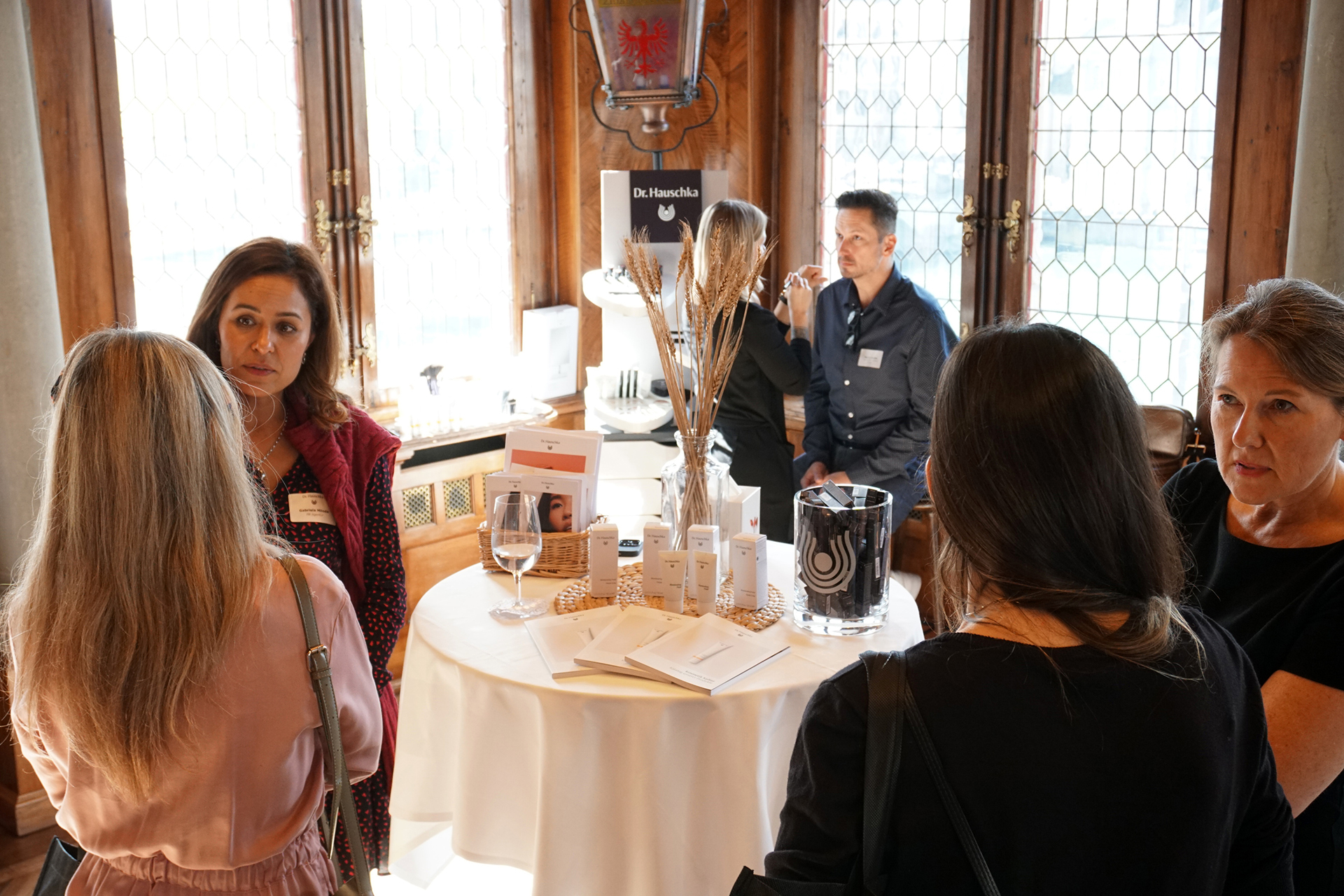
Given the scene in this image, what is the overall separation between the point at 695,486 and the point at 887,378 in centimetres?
142

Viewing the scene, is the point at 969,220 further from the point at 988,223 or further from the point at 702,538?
the point at 702,538

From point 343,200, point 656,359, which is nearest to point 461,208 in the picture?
point 343,200

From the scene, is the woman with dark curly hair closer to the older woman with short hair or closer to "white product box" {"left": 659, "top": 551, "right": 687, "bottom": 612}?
"white product box" {"left": 659, "top": 551, "right": 687, "bottom": 612}

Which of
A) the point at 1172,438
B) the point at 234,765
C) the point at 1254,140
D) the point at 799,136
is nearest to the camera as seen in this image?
the point at 234,765

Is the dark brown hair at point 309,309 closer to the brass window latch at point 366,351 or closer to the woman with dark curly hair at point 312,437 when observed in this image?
the woman with dark curly hair at point 312,437

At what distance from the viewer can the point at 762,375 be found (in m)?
3.92

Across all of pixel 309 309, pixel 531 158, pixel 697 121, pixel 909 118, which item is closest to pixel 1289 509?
pixel 309 309

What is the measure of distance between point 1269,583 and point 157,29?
356 centimetres

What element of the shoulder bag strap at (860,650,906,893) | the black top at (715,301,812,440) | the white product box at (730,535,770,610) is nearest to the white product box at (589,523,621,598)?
the white product box at (730,535,770,610)

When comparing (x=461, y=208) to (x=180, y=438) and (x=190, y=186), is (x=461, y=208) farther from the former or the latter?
(x=180, y=438)

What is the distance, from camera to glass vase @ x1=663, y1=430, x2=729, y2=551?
2541 mm

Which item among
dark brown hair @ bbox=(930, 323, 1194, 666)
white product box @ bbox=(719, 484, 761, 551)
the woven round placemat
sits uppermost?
dark brown hair @ bbox=(930, 323, 1194, 666)

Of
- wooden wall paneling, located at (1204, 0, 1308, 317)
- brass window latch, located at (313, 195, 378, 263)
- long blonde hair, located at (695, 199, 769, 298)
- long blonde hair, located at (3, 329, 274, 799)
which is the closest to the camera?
long blonde hair, located at (3, 329, 274, 799)

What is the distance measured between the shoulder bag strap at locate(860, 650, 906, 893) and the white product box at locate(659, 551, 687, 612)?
1.25 m
